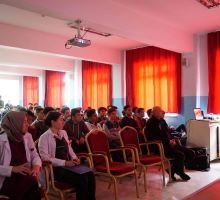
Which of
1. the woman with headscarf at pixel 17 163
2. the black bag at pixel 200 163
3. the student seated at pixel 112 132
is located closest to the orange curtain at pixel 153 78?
the black bag at pixel 200 163

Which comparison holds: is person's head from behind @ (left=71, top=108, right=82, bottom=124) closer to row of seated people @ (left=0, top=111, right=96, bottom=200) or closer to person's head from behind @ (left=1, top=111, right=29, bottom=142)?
row of seated people @ (left=0, top=111, right=96, bottom=200)

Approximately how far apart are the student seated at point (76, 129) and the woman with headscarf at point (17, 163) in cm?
154

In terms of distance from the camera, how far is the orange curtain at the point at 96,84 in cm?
885

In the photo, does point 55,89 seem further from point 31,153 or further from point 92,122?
point 31,153

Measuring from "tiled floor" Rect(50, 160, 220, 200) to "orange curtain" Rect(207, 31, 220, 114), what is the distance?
7.79ft

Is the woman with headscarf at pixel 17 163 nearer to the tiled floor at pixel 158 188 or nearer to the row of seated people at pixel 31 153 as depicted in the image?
the row of seated people at pixel 31 153

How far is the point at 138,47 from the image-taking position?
8.09 meters

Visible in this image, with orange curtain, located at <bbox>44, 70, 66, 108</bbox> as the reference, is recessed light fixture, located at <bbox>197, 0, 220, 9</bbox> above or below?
above

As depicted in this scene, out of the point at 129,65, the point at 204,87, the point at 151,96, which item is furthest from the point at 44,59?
the point at 204,87

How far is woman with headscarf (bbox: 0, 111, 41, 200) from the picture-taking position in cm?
201

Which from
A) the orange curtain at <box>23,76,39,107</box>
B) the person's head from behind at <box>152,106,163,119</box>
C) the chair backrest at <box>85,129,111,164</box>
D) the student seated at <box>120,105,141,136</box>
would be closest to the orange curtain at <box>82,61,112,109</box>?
the student seated at <box>120,105,141,136</box>

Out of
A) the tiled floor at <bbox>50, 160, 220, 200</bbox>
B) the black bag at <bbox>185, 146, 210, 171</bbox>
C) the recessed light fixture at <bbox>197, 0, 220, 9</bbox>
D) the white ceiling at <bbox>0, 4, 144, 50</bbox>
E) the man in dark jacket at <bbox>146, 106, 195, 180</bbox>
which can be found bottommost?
the tiled floor at <bbox>50, 160, 220, 200</bbox>

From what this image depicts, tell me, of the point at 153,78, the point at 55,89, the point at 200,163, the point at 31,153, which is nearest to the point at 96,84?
the point at 153,78

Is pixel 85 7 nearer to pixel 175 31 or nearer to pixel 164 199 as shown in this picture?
pixel 175 31
